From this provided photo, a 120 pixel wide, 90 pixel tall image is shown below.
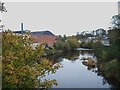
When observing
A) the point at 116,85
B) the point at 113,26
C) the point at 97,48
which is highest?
the point at 113,26

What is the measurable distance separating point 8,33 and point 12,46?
25 cm

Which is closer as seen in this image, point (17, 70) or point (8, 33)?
point (17, 70)

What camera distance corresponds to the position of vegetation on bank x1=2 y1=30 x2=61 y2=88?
180 inches

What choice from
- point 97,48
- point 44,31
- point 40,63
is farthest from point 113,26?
point 44,31

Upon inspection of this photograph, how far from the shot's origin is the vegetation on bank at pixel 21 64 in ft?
15.0

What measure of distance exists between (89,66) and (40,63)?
65.9 ft

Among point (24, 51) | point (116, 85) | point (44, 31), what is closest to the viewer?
point (24, 51)

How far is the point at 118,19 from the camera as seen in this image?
75.4ft

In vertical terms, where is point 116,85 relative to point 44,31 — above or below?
below

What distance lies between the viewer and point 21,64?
4.93m

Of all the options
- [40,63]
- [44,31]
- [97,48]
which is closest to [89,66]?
[97,48]

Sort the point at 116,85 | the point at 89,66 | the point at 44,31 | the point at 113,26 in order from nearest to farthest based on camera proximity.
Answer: the point at 116,85
the point at 113,26
the point at 89,66
the point at 44,31

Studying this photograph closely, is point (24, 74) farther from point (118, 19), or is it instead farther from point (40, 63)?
point (118, 19)

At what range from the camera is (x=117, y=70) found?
16.2 meters
